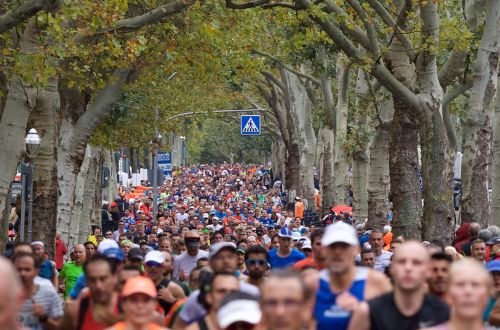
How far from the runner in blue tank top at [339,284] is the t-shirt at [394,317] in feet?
0.74

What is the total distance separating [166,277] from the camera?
11.3 meters

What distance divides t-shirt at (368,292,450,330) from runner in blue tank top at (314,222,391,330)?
23 cm

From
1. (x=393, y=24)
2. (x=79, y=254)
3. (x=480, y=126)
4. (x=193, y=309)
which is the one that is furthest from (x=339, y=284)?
(x=480, y=126)

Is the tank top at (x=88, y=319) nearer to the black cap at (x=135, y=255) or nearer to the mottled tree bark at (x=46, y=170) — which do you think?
the black cap at (x=135, y=255)

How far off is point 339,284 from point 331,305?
0.47 ft

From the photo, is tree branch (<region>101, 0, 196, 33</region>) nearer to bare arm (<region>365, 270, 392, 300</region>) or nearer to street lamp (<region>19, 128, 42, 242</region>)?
street lamp (<region>19, 128, 42, 242</region>)

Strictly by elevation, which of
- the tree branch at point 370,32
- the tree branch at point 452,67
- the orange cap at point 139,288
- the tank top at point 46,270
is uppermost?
the tree branch at point 370,32

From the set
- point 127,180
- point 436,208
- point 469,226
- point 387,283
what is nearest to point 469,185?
point 436,208

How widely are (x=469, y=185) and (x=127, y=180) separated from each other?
178 ft

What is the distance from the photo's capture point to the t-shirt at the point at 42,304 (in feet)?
27.8

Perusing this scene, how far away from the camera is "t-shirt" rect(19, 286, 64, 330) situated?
8.47m

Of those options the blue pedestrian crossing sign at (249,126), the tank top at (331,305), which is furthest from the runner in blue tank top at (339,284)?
A: the blue pedestrian crossing sign at (249,126)

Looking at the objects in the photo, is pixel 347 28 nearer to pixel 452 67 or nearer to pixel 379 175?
pixel 452 67

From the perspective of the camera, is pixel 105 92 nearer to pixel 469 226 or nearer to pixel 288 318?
pixel 469 226
